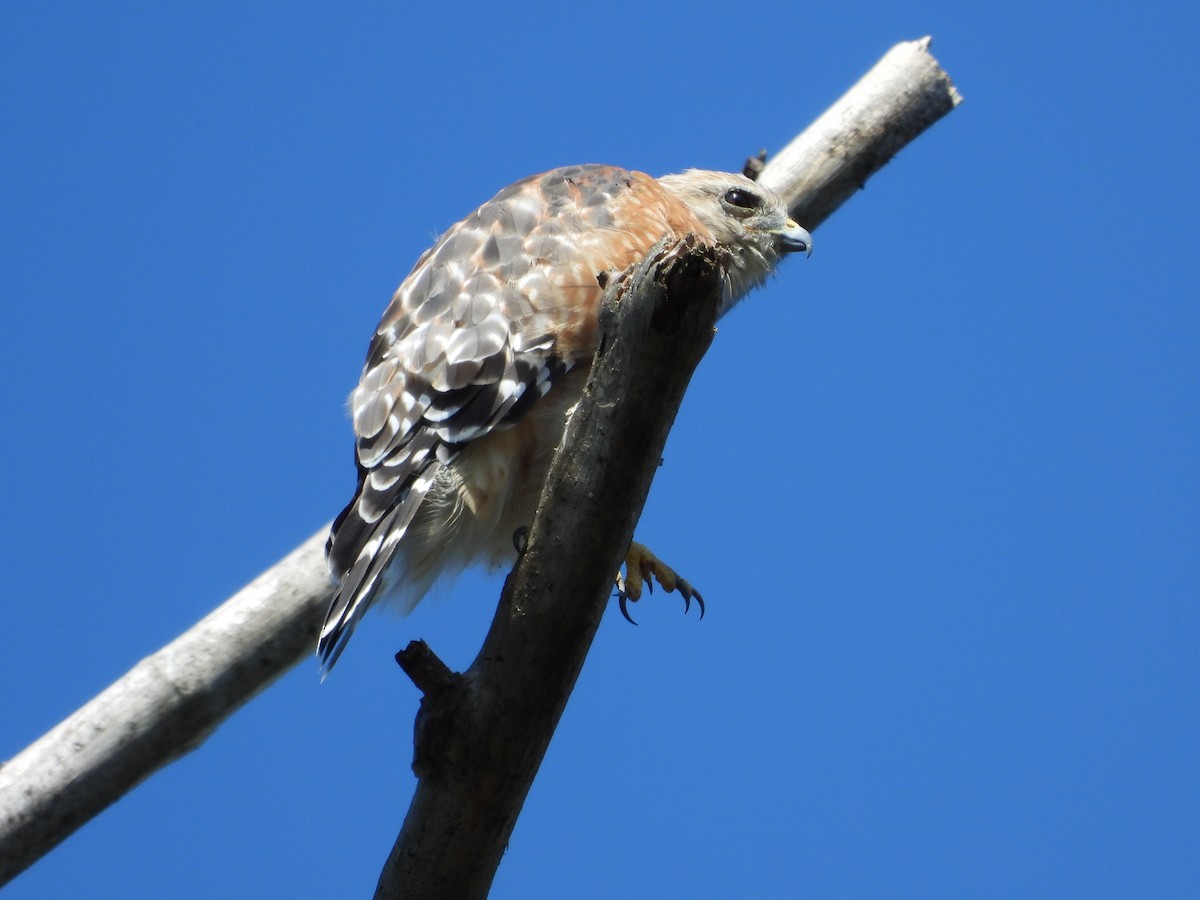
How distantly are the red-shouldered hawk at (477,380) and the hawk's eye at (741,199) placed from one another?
32.2 inches

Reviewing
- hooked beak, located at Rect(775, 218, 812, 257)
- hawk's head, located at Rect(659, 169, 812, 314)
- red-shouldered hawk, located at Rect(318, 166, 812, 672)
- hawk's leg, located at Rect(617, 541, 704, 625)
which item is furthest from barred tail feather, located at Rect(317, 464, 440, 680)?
hooked beak, located at Rect(775, 218, 812, 257)

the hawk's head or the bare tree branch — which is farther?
the hawk's head

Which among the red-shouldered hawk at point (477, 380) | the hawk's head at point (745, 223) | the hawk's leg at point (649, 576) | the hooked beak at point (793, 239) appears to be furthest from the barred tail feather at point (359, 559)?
the hooked beak at point (793, 239)

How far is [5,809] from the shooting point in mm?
3896

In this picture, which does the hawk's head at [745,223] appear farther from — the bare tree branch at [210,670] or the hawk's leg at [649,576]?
the hawk's leg at [649,576]

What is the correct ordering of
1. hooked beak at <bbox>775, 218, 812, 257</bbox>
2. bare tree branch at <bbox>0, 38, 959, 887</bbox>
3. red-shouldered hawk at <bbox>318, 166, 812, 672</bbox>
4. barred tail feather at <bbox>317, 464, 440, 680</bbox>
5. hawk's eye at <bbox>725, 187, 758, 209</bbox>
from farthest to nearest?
hawk's eye at <bbox>725, 187, 758, 209</bbox>
hooked beak at <bbox>775, 218, 812, 257</bbox>
bare tree branch at <bbox>0, 38, 959, 887</bbox>
red-shouldered hawk at <bbox>318, 166, 812, 672</bbox>
barred tail feather at <bbox>317, 464, 440, 680</bbox>

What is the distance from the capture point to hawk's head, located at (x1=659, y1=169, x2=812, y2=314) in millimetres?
4836

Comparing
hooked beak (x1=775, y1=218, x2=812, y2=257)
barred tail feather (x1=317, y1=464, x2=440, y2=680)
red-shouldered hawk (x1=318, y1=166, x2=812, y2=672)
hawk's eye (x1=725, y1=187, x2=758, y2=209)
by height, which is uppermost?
hawk's eye (x1=725, y1=187, x2=758, y2=209)

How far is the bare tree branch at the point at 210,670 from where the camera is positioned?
13.0 feet

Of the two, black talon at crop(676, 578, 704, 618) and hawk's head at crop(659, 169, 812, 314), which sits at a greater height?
hawk's head at crop(659, 169, 812, 314)

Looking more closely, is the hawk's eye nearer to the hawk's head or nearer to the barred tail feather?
the hawk's head

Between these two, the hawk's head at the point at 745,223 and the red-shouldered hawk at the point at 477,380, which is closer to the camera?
the red-shouldered hawk at the point at 477,380

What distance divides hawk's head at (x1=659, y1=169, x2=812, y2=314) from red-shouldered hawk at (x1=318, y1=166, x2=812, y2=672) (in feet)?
2.50

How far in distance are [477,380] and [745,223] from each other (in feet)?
6.00
